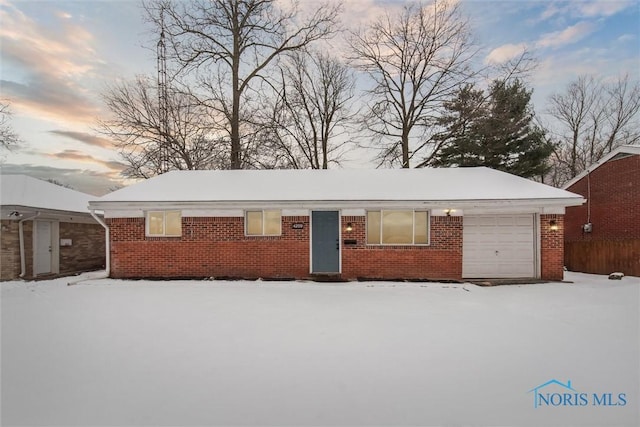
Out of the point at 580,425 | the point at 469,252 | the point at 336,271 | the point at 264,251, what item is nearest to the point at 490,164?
the point at 469,252

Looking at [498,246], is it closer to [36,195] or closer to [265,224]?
[265,224]

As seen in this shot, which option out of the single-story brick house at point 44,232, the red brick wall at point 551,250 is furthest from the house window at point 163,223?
the red brick wall at point 551,250

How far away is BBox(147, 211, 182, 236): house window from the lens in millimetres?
9930

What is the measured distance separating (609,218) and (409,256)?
11319 millimetres

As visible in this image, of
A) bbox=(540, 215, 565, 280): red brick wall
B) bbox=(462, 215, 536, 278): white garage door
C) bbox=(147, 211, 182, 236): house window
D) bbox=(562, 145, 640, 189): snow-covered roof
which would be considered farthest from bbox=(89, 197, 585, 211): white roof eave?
bbox=(562, 145, 640, 189): snow-covered roof

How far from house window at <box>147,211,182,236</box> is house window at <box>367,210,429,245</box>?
6504mm

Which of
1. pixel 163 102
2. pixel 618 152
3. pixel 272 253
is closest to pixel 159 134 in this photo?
pixel 163 102

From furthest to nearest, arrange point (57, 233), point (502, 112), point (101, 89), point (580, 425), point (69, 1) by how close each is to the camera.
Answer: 1. point (502, 112)
2. point (101, 89)
3. point (57, 233)
4. point (69, 1)
5. point (580, 425)

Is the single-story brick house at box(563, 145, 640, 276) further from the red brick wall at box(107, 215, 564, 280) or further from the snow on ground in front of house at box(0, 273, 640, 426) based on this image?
the snow on ground in front of house at box(0, 273, 640, 426)

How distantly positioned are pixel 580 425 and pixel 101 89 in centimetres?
2168

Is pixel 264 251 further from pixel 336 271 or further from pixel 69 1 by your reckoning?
pixel 69 1

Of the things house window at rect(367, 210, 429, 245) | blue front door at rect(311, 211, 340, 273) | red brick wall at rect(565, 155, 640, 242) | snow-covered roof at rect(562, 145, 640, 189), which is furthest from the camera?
red brick wall at rect(565, 155, 640, 242)

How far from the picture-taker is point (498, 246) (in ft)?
32.2

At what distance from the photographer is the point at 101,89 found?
53.0 ft
